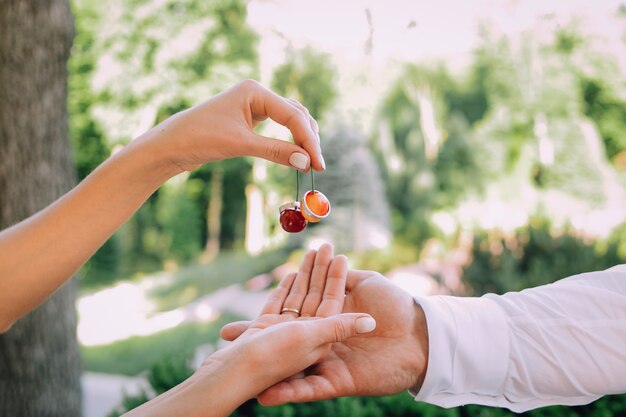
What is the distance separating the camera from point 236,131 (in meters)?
1.69

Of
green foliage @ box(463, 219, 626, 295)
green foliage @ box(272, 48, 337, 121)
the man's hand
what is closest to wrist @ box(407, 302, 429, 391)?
the man's hand

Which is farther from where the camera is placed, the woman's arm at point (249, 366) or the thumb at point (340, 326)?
the thumb at point (340, 326)

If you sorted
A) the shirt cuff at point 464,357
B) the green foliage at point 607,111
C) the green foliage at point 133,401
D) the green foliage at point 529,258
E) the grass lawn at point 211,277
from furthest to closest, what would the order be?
the green foliage at point 607,111
the grass lawn at point 211,277
the green foliage at point 529,258
the green foliage at point 133,401
the shirt cuff at point 464,357

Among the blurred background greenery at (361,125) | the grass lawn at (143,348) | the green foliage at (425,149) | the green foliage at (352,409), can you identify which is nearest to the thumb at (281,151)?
the green foliage at (352,409)

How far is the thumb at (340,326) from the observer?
1715mm

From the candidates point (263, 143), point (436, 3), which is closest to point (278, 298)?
point (263, 143)

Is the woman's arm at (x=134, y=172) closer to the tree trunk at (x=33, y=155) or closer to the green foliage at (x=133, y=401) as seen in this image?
the tree trunk at (x=33, y=155)

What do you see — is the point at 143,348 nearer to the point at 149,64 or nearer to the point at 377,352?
the point at 149,64

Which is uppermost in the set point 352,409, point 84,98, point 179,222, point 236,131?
point 84,98

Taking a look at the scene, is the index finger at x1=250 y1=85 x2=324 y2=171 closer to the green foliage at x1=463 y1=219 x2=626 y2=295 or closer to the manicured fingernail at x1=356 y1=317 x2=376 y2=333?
the manicured fingernail at x1=356 y1=317 x2=376 y2=333

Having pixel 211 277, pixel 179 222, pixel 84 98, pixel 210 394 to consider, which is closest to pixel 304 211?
pixel 210 394

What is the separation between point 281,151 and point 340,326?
54 centimetres

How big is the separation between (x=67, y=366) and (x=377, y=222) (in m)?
6.13

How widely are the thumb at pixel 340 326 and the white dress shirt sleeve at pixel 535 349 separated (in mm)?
386
